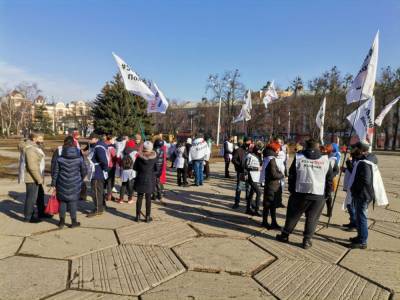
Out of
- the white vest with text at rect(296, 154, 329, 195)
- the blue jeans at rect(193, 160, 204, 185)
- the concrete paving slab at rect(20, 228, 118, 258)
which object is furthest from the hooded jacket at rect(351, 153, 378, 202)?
the blue jeans at rect(193, 160, 204, 185)

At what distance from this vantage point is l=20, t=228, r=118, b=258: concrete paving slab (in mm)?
4748

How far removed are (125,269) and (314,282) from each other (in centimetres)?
236

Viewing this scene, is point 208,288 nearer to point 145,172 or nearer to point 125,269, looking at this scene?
point 125,269

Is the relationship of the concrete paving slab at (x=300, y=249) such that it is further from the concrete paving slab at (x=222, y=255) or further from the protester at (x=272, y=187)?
the protester at (x=272, y=187)

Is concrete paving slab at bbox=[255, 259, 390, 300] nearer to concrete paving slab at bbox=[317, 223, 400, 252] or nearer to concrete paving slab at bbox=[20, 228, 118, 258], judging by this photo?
concrete paving slab at bbox=[317, 223, 400, 252]

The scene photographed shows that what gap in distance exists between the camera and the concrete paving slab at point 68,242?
4748 millimetres

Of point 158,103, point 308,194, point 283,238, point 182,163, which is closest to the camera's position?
point 308,194

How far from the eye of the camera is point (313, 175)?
16.7ft

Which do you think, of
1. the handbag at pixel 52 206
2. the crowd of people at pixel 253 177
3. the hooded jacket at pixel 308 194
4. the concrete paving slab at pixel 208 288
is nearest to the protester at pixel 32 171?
the crowd of people at pixel 253 177

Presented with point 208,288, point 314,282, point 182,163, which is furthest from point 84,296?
point 182,163

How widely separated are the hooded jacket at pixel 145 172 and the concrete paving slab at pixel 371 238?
3.29 meters

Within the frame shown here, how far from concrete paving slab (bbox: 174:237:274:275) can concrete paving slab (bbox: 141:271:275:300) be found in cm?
23

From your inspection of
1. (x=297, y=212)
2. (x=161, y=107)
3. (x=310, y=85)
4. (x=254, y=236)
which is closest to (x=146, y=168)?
(x=254, y=236)

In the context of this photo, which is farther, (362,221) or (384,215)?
(384,215)
